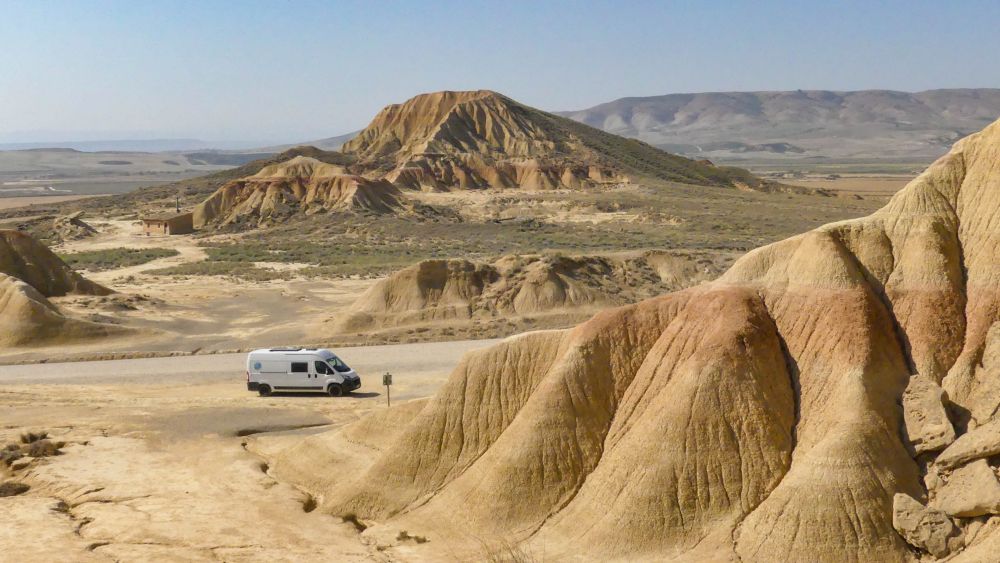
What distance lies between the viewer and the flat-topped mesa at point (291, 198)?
119188mm

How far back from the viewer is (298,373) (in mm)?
38469

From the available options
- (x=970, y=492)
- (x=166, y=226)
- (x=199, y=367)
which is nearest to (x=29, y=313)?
(x=199, y=367)

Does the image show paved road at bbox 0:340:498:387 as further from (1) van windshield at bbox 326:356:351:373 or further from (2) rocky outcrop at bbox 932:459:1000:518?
(2) rocky outcrop at bbox 932:459:1000:518

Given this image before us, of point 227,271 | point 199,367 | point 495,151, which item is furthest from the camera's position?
point 495,151

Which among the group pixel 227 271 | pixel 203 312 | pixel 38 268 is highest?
pixel 38 268

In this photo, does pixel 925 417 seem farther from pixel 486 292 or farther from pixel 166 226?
pixel 166 226

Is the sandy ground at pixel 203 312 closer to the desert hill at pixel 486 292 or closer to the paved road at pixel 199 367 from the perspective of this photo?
the paved road at pixel 199 367

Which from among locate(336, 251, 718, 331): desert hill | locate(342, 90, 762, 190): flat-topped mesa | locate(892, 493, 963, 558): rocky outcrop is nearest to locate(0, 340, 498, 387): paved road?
locate(336, 251, 718, 331): desert hill

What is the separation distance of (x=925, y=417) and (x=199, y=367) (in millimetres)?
34185

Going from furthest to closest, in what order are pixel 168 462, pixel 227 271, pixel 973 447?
1. pixel 227 271
2. pixel 168 462
3. pixel 973 447

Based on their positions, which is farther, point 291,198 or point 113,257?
point 291,198

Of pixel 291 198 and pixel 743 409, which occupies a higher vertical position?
pixel 743 409

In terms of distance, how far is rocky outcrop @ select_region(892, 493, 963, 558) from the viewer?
17.7 m

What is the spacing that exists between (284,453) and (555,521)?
10711 mm
